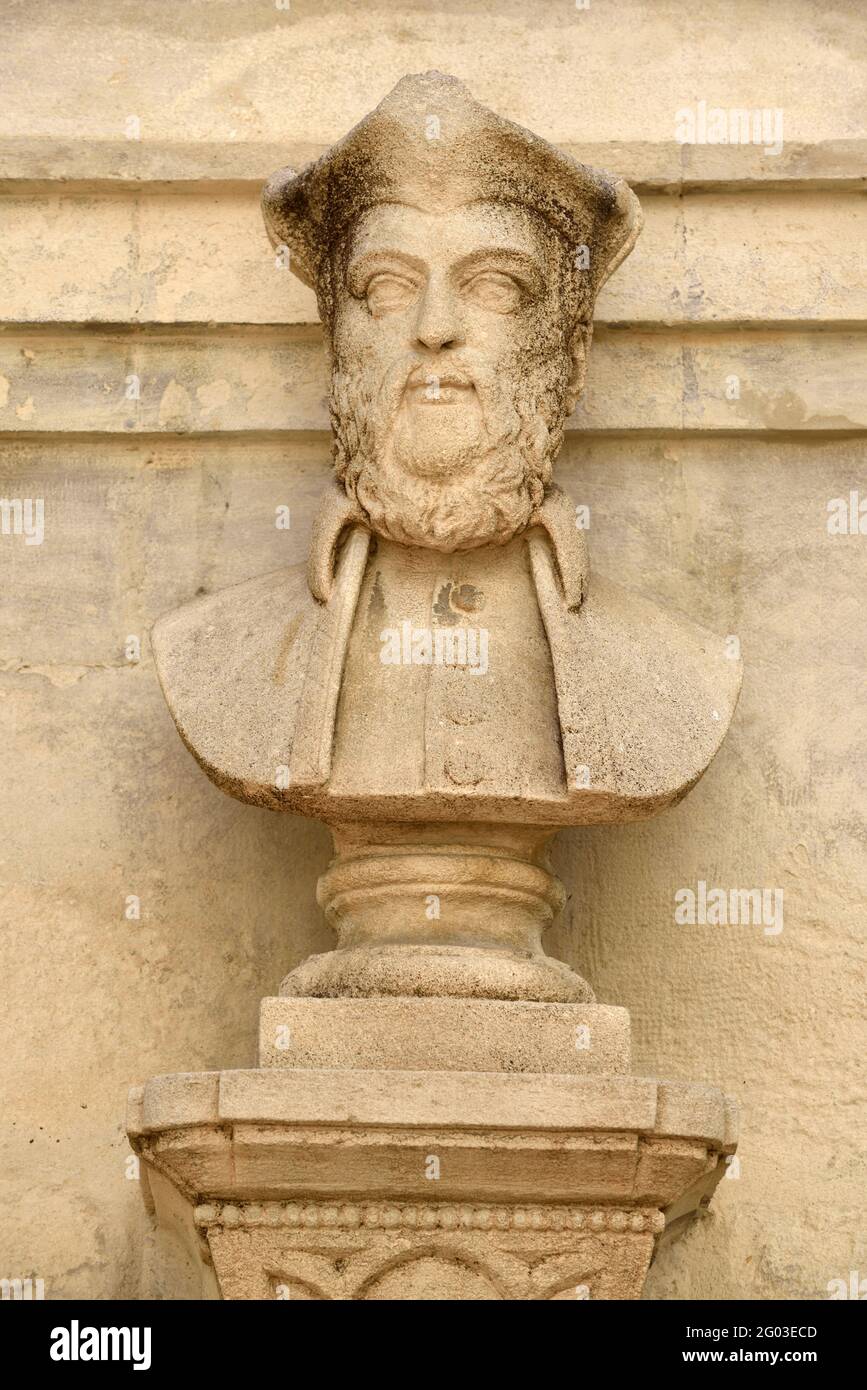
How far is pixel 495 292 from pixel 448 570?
0.56 metres

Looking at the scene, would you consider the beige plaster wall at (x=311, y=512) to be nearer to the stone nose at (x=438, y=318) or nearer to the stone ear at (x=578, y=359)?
the stone ear at (x=578, y=359)

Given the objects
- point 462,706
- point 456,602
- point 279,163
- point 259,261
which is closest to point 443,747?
point 462,706

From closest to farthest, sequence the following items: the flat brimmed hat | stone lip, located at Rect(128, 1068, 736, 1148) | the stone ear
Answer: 1. stone lip, located at Rect(128, 1068, 736, 1148)
2. the flat brimmed hat
3. the stone ear

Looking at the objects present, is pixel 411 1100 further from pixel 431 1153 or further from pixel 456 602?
pixel 456 602

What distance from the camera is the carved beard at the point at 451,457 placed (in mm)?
5082

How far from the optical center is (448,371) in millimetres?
5062

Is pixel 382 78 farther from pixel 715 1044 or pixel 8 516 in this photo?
pixel 715 1044

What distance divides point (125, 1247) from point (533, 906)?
1.12 metres

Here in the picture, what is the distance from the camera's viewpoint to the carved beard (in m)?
5.08

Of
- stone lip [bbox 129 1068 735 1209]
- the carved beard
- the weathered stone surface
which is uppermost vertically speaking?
the carved beard

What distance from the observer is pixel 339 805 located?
5.00 metres

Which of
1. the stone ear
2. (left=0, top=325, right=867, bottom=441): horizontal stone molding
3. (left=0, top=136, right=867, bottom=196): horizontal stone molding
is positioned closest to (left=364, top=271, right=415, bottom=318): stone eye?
the stone ear

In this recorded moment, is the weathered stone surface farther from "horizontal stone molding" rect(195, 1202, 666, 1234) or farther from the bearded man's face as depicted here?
the bearded man's face

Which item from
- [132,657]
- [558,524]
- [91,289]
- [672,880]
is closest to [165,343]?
[91,289]
